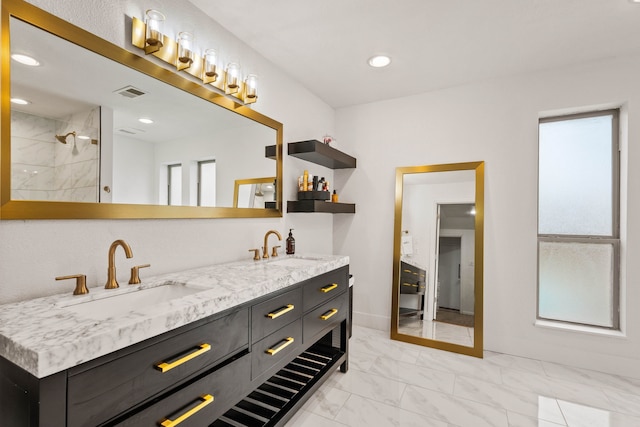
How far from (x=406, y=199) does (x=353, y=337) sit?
1.52m

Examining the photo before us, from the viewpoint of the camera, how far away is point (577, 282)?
107 inches

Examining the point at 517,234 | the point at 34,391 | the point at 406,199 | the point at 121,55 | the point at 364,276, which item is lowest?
the point at 364,276

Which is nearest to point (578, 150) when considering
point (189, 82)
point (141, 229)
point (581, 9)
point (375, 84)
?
point (581, 9)

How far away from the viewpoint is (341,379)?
7.77 ft

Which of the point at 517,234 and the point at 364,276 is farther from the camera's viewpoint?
the point at 364,276

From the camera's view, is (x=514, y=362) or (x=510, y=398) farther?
(x=514, y=362)

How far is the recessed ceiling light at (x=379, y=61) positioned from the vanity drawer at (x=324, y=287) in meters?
1.73

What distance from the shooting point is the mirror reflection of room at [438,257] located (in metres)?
2.97

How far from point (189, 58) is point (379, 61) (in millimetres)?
1553

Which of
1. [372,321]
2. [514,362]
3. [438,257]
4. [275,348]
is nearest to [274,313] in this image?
[275,348]

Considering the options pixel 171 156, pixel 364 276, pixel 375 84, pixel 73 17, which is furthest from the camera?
pixel 364 276

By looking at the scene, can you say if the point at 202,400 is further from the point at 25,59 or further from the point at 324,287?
the point at 25,59

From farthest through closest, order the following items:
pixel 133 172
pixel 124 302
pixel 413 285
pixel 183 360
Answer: pixel 413 285 → pixel 133 172 → pixel 124 302 → pixel 183 360

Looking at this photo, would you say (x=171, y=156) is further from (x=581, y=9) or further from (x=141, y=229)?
(x=581, y=9)
